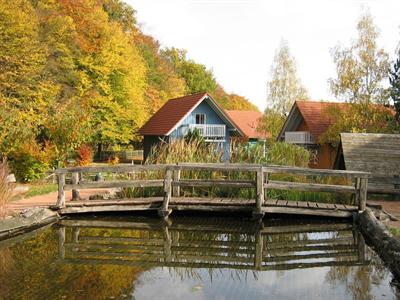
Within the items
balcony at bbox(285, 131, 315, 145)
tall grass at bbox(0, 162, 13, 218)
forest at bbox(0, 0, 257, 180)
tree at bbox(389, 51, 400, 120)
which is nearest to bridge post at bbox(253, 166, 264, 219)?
tall grass at bbox(0, 162, 13, 218)

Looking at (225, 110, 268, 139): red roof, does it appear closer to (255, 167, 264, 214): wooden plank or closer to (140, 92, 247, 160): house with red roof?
(140, 92, 247, 160): house with red roof

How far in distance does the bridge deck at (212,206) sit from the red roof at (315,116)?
Result: 17152 mm

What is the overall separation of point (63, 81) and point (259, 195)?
2004cm

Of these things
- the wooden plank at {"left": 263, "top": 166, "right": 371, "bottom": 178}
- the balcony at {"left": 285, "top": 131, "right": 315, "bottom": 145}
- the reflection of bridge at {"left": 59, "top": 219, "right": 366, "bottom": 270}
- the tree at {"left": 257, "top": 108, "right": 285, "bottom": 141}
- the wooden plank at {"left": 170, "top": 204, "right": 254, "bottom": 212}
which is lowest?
the reflection of bridge at {"left": 59, "top": 219, "right": 366, "bottom": 270}

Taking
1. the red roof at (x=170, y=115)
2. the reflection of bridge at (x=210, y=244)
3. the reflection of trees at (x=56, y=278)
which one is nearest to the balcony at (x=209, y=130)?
the red roof at (x=170, y=115)

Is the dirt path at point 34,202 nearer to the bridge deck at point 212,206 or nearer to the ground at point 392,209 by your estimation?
the bridge deck at point 212,206

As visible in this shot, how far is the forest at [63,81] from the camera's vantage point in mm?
17109

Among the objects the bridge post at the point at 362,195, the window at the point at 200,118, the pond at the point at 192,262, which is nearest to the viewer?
the pond at the point at 192,262

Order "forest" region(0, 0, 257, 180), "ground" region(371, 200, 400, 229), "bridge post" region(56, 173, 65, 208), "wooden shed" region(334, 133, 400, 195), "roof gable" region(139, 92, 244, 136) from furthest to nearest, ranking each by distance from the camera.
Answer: "roof gable" region(139, 92, 244, 136) < "forest" region(0, 0, 257, 180) < "wooden shed" region(334, 133, 400, 195) < "bridge post" region(56, 173, 65, 208) < "ground" region(371, 200, 400, 229)

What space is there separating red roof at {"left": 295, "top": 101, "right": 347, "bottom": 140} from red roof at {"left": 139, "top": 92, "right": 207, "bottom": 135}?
684 cm

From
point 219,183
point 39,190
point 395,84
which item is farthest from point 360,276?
point 395,84

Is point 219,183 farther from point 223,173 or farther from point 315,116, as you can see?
point 315,116

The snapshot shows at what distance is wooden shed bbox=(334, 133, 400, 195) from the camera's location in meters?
14.5

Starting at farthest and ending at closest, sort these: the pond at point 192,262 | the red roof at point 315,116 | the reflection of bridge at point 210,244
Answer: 1. the red roof at point 315,116
2. the reflection of bridge at point 210,244
3. the pond at point 192,262
